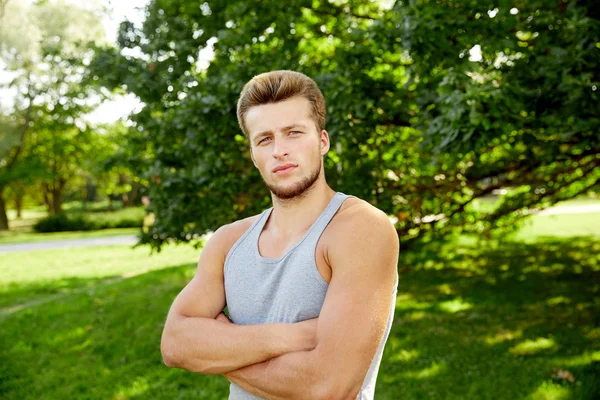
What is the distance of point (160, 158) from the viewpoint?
7.06 meters

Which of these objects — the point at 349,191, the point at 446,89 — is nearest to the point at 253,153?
the point at 446,89

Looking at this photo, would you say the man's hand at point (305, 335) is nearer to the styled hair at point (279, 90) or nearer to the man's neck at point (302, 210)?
the man's neck at point (302, 210)

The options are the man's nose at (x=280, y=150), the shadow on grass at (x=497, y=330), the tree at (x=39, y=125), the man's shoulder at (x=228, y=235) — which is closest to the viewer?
the man's nose at (x=280, y=150)

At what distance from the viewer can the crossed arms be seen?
1.83 metres

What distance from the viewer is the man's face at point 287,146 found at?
6.79ft

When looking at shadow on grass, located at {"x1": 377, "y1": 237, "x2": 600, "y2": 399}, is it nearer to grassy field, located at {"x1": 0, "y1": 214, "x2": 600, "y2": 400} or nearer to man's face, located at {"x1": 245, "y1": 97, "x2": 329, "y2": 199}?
grassy field, located at {"x1": 0, "y1": 214, "x2": 600, "y2": 400}

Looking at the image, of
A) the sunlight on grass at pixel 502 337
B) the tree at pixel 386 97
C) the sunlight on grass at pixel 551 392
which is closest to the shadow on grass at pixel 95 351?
the tree at pixel 386 97

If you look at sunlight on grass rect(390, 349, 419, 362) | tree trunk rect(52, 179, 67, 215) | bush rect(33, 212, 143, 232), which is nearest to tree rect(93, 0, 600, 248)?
sunlight on grass rect(390, 349, 419, 362)

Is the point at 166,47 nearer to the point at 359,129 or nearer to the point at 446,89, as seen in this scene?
the point at 359,129

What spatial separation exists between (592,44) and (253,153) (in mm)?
3790

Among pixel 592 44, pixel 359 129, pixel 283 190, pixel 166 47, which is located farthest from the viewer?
pixel 166 47

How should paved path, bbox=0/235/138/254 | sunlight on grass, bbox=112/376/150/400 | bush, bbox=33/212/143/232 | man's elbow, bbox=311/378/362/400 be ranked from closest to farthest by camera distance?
1. man's elbow, bbox=311/378/362/400
2. sunlight on grass, bbox=112/376/150/400
3. paved path, bbox=0/235/138/254
4. bush, bbox=33/212/143/232

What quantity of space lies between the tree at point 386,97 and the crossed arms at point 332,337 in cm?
283

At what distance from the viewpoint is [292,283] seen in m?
1.98
